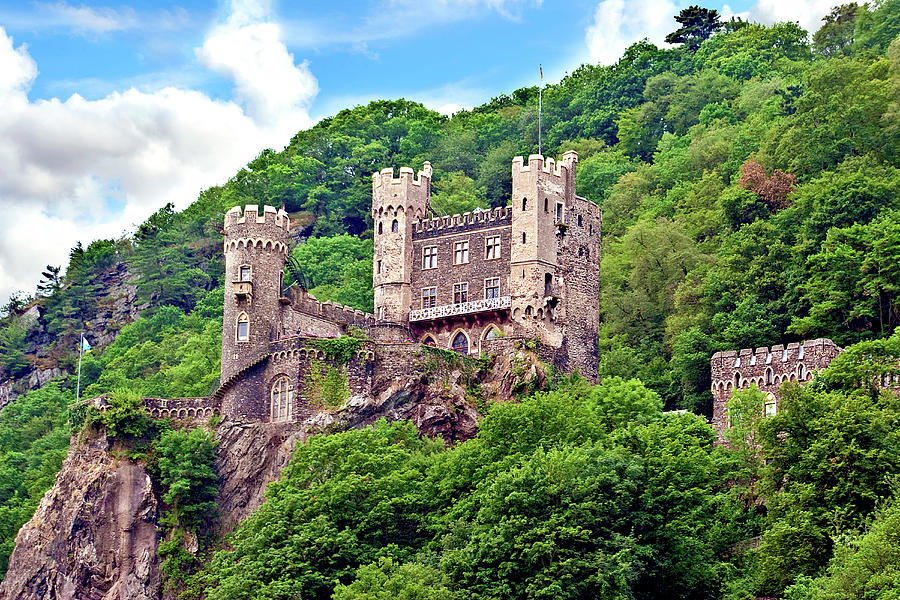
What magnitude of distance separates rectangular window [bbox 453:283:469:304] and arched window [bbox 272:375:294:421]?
438 inches

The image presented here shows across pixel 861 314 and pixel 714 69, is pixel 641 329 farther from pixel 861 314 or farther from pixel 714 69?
pixel 714 69

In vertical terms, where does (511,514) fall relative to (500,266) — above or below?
below

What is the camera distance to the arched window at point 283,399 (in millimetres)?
71688

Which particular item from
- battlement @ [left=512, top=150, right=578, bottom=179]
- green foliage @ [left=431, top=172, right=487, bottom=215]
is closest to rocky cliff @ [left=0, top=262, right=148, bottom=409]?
green foliage @ [left=431, top=172, right=487, bottom=215]

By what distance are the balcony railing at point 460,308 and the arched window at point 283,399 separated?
9544 millimetres

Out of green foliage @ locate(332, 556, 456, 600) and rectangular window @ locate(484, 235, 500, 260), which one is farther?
rectangular window @ locate(484, 235, 500, 260)

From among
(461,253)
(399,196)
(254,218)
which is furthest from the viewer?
(399,196)

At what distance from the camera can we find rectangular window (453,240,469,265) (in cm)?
7950

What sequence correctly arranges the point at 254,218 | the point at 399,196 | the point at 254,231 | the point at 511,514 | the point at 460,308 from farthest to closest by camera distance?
the point at 399,196, the point at 460,308, the point at 254,218, the point at 254,231, the point at 511,514

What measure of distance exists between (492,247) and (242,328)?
522 inches

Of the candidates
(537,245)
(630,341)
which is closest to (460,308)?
(537,245)

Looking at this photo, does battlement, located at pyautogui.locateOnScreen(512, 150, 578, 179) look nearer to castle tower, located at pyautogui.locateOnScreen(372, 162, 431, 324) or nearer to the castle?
the castle

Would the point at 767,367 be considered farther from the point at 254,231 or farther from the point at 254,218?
the point at 254,218

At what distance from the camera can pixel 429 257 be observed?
8012 centimetres
